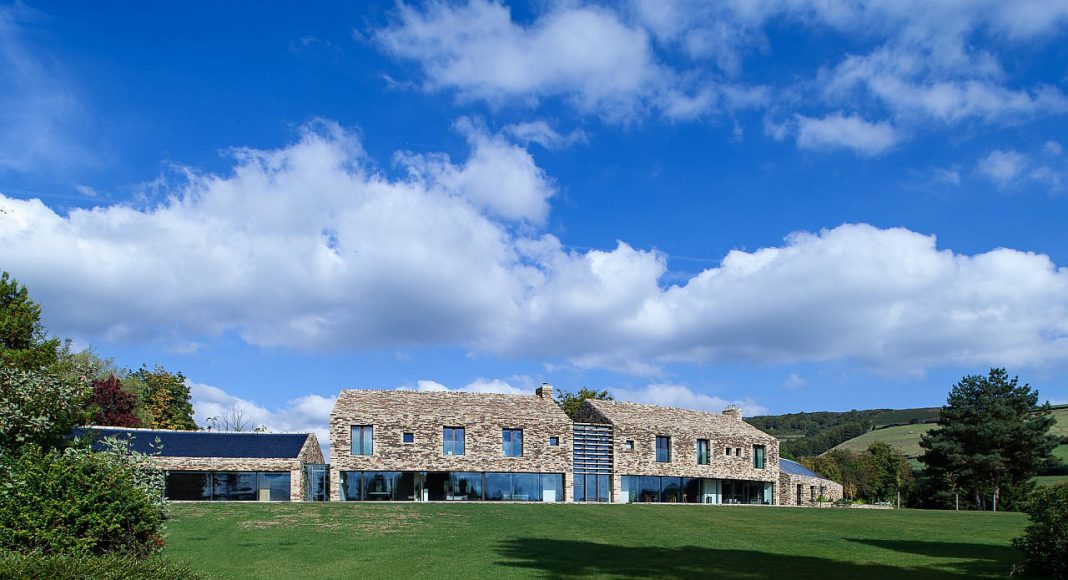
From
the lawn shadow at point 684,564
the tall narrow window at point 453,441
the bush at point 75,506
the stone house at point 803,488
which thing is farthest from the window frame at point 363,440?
the bush at point 75,506

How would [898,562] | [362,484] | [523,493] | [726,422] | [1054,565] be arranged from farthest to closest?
1. [726,422]
2. [523,493]
3. [362,484]
4. [898,562]
5. [1054,565]

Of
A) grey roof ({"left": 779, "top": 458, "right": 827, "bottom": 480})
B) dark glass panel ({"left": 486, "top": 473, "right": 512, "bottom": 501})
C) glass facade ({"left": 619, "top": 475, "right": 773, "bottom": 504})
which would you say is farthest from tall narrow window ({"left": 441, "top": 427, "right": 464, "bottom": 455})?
grey roof ({"left": 779, "top": 458, "right": 827, "bottom": 480})

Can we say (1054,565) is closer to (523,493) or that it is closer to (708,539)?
(708,539)

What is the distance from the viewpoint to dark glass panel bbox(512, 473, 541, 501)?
157 feet

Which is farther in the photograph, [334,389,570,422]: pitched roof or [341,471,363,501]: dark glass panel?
[334,389,570,422]: pitched roof

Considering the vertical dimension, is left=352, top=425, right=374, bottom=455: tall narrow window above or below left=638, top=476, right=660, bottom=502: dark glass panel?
above

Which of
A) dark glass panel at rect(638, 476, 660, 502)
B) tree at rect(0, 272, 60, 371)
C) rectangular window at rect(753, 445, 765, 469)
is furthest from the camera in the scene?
rectangular window at rect(753, 445, 765, 469)

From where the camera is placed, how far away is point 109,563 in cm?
1248

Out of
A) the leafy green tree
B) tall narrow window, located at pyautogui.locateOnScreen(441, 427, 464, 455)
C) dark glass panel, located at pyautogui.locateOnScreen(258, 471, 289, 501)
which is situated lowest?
dark glass panel, located at pyautogui.locateOnScreen(258, 471, 289, 501)

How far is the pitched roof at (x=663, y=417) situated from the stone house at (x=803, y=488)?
3987 mm

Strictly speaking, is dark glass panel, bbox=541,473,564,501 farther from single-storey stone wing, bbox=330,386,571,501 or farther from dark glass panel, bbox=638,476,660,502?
dark glass panel, bbox=638,476,660,502

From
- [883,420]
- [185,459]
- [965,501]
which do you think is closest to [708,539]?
[185,459]

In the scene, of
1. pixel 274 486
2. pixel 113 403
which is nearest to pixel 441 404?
pixel 274 486

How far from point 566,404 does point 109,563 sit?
64.0m
